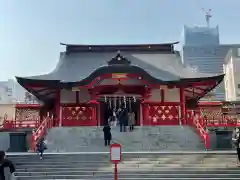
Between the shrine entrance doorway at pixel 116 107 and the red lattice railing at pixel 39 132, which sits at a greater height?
the shrine entrance doorway at pixel 116 107

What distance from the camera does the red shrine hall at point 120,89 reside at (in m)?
23.5

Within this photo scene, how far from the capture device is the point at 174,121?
2427cm

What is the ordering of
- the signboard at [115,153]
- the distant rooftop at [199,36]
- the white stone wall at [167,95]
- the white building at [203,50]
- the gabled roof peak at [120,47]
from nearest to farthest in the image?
the signboard at [115,153]
the white stone wall at [167,95]
the gabled roof peak at [120,47]
the white building at [203,50]
the distant rooftop at [199,36]

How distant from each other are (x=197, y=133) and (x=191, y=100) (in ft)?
37.9

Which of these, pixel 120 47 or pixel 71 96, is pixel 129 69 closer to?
pixel 71 96

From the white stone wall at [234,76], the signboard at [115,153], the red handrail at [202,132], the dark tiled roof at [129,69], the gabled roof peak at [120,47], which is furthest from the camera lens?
the white stone wall at [234,76]

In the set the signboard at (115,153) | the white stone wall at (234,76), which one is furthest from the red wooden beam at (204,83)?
the white stone wall at (234,76)

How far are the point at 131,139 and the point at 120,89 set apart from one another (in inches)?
272

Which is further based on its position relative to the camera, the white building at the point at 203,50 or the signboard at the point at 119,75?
the white building at the point at 203,50

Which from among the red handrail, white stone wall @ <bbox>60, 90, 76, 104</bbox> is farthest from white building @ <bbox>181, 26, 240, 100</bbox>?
the red handrail

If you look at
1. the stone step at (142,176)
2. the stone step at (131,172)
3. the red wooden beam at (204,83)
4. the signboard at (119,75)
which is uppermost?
the signboard at (119,75)

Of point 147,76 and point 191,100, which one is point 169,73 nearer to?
point 147,76

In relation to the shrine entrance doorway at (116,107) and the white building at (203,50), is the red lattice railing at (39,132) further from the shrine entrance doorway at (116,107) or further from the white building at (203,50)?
the white building at (203,50)

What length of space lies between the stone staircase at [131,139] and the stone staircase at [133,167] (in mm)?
3062
